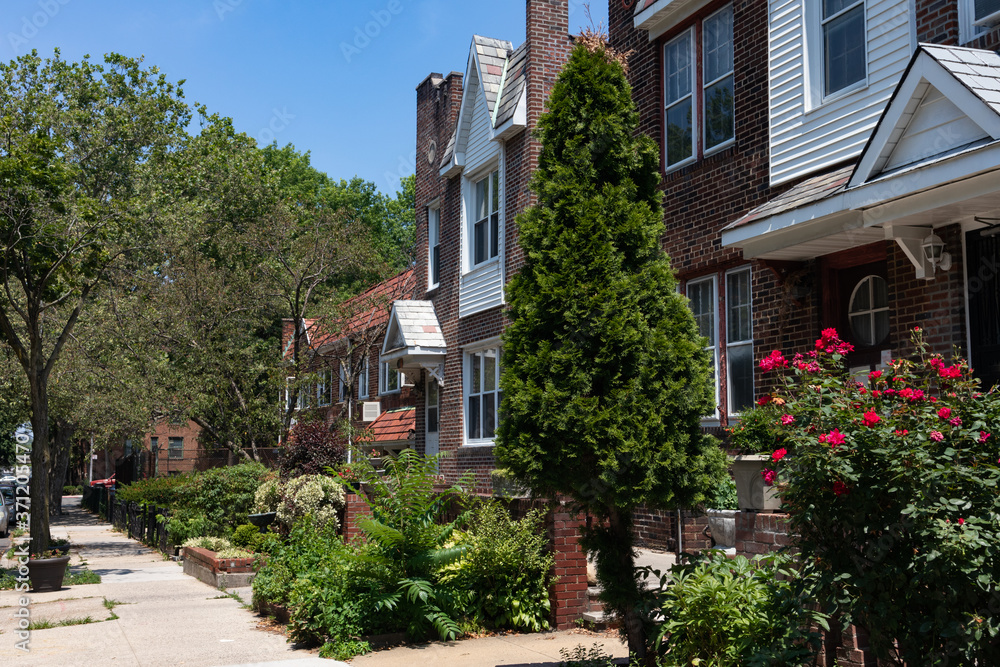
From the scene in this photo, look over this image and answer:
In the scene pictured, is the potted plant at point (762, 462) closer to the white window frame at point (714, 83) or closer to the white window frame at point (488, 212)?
the white window frame at point (714, 83)

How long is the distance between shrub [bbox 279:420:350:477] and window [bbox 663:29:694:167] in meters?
8.20

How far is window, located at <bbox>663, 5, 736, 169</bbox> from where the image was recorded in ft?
40.2

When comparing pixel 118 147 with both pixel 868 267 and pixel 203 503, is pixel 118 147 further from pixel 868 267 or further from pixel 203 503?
pixel 868 267

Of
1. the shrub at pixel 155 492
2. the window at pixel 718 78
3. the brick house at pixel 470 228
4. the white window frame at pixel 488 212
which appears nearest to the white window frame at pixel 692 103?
the window at pixel 718 78

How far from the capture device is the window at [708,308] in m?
12.1

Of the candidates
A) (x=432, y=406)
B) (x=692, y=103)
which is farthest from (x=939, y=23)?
(x=432, y=406)

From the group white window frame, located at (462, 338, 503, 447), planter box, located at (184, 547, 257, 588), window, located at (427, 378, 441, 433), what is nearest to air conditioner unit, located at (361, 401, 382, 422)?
window, located at (427, 378, 441, 433)

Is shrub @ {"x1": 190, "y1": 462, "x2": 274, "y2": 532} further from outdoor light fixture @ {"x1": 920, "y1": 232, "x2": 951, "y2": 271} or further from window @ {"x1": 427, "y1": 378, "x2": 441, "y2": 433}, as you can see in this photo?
outdoor light fixture @ {"x1": 920, "y1": 232, "x2": 951, "y2": 271}

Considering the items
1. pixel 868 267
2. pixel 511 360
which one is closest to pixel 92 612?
pixel 511 360

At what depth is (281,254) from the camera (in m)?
22.6

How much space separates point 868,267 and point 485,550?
5.29m

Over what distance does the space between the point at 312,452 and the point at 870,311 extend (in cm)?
1044

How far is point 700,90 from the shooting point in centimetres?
1263

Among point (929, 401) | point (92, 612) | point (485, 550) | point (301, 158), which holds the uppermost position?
point (301, 158)
